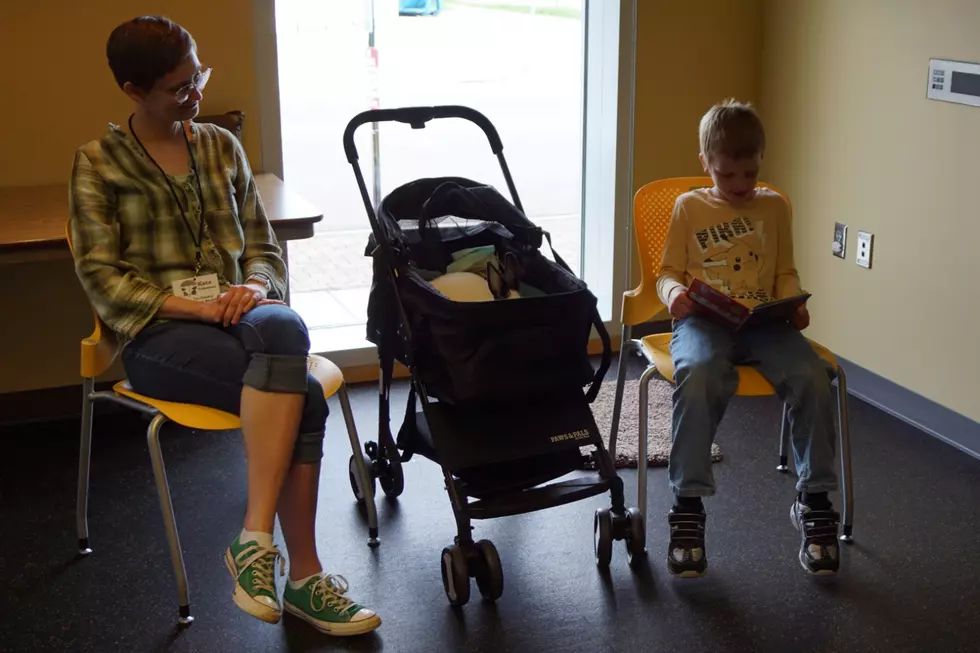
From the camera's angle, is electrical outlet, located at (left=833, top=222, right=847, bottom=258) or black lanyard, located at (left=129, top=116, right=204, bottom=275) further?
electrical outlet, located at (left=833, top=222, right=847, bottom=258)

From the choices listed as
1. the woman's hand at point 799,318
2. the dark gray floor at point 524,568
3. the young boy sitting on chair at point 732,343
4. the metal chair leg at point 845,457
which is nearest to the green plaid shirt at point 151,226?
the dark gray floor at point 524,568

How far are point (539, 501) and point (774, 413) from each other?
136 centimetres

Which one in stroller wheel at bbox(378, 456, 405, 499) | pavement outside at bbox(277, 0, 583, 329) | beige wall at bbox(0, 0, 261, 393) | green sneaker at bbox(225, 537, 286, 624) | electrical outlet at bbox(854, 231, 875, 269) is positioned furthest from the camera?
pavement outside at bbox(277, 0, 583, 329)

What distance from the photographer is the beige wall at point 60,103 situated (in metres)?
3.18

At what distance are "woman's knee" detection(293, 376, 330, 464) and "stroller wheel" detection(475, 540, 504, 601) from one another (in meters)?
0.39

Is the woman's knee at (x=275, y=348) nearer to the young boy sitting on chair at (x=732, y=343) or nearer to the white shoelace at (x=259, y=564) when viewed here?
the white shoelace at (x=259, y=564)

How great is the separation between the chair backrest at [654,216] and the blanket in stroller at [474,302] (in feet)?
0.90

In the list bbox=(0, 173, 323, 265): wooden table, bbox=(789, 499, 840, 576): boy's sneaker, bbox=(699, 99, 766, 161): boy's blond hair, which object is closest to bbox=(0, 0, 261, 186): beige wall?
bbox=(0, 173, 323, 265): wooden table

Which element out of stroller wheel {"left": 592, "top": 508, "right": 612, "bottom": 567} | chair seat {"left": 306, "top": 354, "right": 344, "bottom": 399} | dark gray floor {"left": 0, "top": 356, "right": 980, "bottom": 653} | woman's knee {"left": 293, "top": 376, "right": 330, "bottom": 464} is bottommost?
dark gray floor {"left": 0, "top": 356, "right": 980, "bottom": 653}

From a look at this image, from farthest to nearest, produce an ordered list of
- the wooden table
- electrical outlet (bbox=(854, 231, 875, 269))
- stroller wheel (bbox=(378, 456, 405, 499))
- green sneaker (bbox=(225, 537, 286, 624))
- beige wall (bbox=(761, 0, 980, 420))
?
electrical outlet (bbox=(854, 231, 875, 269)) → beige wall (bbox=(761, 0, 980, 420)) → stroller wheel (bbox=(378, 456, 405, 499)) → the wooden table → green sneaker (bbox=(225, 537, 286, 624))

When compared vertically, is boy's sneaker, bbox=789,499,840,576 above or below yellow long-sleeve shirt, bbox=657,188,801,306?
below

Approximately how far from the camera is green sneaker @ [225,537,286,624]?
212cm

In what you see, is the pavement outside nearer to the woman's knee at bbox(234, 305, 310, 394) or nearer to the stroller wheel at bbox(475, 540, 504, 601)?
the woman's knee at bbox(234, 305, 310, 394)

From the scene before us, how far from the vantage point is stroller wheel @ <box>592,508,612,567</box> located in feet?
8.09
